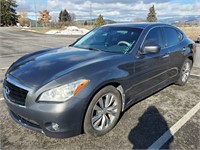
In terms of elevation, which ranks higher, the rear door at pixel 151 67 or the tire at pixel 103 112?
the rear door at pixel 151 67

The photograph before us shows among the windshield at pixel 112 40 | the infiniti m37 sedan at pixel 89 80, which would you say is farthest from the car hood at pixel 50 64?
the windshield at pixel 112 40

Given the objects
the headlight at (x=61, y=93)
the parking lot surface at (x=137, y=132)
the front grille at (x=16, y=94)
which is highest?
the headlight at (x=61, y=93)

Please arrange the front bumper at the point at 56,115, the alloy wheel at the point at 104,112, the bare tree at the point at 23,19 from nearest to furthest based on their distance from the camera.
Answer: the front bumper at the point at 56,115 < the alloy wheel at the point at 104,112 < the bare tree at the point at 23,19

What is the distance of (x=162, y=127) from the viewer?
3549 mm

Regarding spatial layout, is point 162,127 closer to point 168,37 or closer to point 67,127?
point 67,127

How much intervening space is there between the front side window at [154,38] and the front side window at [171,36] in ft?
1.07

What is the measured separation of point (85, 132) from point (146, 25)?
2531 millimetres

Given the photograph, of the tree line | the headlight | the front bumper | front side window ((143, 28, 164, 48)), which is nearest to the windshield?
front side window ((143, 28, 164, 48))

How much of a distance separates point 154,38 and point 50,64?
221 centimetres

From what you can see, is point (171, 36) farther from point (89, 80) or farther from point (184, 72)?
point (89, 80)

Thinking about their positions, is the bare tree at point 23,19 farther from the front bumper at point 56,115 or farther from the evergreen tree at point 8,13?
the front bumper at point 56,115

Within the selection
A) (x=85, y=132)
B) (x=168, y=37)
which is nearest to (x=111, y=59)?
(x=85, y=132)

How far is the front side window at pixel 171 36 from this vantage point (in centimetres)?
487

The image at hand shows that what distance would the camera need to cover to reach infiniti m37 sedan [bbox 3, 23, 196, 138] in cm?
275
